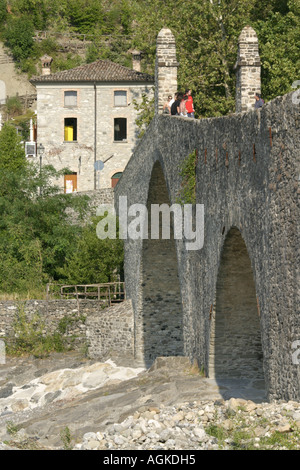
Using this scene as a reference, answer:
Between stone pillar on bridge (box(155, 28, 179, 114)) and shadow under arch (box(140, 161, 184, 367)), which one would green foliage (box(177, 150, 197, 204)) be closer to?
stone pillar on bridge (box(155, 28, 179, 114))

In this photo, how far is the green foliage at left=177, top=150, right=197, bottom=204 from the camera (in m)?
14.2

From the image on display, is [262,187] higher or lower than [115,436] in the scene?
higher

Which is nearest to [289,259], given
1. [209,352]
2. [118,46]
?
[209,352]

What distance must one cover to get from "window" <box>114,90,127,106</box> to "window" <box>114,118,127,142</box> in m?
0.74

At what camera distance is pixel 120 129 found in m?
→ 38.6

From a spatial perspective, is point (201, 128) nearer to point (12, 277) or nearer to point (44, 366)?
point (44, 366)

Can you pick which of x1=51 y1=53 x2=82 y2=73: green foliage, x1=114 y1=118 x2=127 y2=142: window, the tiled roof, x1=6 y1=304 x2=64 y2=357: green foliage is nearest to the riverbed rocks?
x1=6 y1=304 x2=64 y2=357: green foliage

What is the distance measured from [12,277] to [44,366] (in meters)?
6.12

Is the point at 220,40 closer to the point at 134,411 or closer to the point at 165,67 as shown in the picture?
the point at 165,67

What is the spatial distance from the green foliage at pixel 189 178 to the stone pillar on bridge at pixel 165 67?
459 cm

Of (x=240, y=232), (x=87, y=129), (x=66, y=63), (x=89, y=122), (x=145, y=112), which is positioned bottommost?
(x=240, y=232)

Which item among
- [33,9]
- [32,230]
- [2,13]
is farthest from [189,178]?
[2,13]

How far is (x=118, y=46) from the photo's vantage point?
64625mm

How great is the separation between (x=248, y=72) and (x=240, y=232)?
5209mm
